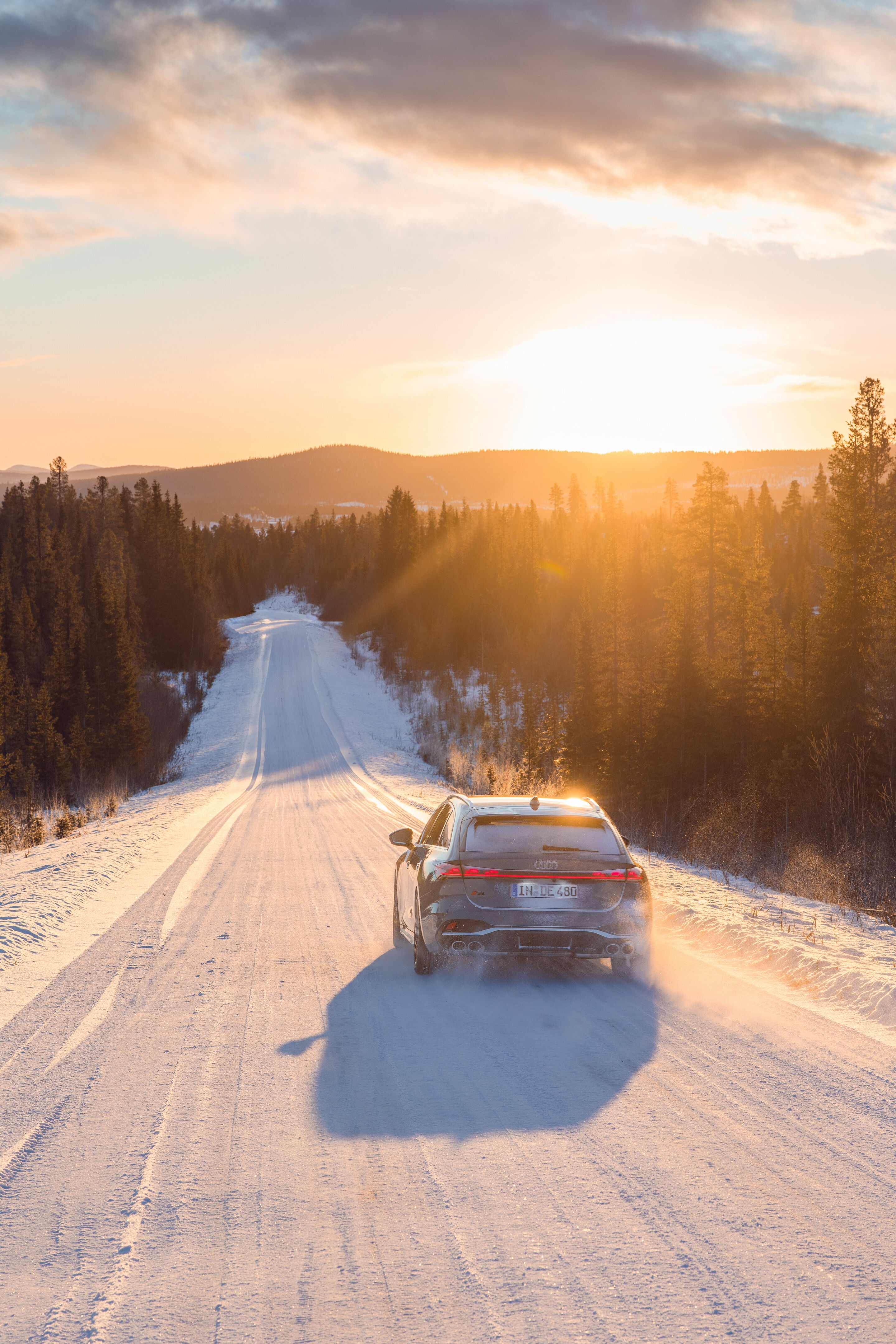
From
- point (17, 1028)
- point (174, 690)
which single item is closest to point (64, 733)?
point (174, 690)

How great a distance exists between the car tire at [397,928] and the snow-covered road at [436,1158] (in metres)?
0.88

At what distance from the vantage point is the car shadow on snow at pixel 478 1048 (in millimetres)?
5113

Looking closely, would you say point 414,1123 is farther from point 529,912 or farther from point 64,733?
point 64,733

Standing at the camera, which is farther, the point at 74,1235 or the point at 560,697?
the point at 560,697

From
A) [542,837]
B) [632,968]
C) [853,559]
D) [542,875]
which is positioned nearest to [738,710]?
[853,559]

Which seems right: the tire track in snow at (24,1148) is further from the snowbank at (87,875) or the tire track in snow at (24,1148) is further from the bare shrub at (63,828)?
the bare shrub at (63,828)

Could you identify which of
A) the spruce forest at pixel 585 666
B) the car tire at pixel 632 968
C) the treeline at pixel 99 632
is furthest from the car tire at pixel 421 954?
the treeline at pixel 99 632

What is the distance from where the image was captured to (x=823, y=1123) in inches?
194

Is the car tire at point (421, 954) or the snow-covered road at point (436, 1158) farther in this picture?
the car tire at point (421, 954)

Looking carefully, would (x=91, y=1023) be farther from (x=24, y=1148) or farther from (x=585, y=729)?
(x=585, y=729)

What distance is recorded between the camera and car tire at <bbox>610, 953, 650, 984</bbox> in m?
7.93

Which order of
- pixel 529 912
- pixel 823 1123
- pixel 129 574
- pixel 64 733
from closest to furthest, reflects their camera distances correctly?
pixel 823 1123
pixel 529 912
pixel 64 733
pixel 129 574

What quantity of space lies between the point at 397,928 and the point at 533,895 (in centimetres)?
238

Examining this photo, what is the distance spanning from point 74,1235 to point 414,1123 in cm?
171
